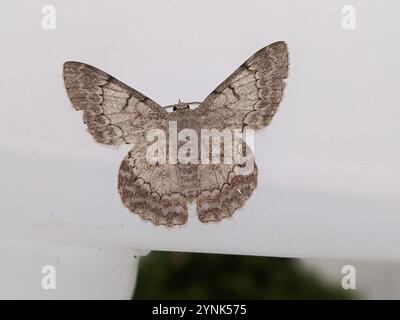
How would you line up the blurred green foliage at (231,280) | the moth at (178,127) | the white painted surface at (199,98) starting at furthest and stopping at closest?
the white painted surface at (199,98)
the blurred green foliage at (231,280)
the moth at (178,127)

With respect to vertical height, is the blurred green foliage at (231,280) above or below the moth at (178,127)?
below

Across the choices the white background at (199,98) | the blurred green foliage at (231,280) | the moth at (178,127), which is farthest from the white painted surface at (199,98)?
the moth at (178,127)

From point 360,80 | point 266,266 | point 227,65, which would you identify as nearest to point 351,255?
point 266,266

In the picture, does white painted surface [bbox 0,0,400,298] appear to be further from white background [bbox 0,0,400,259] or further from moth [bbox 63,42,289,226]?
moth [bbox 63,42,289,226]

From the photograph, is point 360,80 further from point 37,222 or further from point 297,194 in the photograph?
point 37,222

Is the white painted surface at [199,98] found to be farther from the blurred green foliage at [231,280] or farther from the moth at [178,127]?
the moth at [178,127]

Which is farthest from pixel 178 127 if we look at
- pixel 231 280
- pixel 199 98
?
pixel 231 280

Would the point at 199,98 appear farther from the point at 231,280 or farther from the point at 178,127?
the point at 231,280

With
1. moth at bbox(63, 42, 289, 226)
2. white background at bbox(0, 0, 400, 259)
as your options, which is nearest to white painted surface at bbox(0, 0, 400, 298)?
white background at bbox(0, 0, 400, 259)
